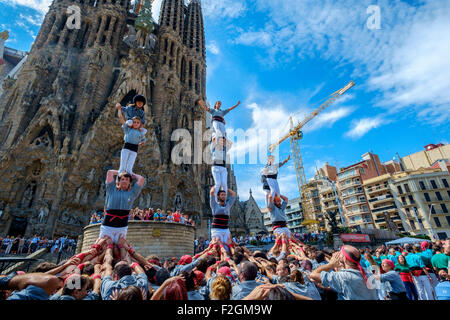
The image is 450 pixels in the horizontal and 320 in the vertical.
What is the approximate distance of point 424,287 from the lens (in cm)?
630

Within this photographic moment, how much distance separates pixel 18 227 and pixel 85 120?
12841mm

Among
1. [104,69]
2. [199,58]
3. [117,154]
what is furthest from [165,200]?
[199,58]

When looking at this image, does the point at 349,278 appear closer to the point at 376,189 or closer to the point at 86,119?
the point at 86,119

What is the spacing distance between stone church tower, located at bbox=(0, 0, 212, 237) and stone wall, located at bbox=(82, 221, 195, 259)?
10.8m

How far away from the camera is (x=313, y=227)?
58.0 m

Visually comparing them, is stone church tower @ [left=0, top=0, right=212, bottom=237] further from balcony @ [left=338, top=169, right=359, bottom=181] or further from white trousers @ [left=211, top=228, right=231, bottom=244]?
balcony @ [left=338, top=169, right=359, bottom=181]

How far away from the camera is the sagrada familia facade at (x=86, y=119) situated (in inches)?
877

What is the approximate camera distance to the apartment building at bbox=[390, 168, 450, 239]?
36156mm

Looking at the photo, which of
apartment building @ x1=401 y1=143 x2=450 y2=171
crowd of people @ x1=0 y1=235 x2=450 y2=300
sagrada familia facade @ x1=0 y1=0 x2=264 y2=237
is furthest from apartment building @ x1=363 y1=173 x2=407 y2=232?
crowd of people @ x1=0 y1=235 x2=450 y2=300

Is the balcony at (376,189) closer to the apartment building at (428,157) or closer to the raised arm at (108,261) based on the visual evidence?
the apartment building at (428,157)

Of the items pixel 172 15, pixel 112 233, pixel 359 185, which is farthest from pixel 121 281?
pixel 359 185

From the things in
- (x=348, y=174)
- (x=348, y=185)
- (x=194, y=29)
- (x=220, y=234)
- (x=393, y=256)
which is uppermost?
(x=194, y=29)

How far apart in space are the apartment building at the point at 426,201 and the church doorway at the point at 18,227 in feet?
178

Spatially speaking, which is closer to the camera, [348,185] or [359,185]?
[359,185]
